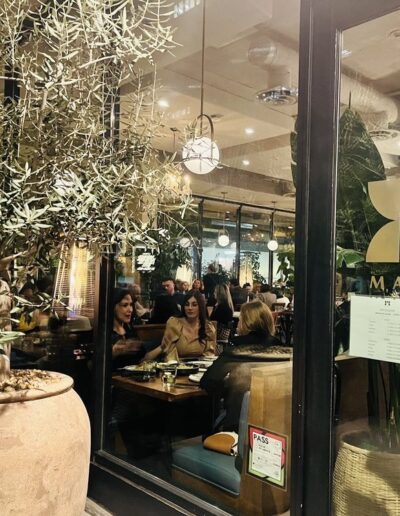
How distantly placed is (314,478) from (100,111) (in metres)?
1.35

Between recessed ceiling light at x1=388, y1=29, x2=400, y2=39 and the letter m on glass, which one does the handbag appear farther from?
recessed ceiling light at x1=388, y1=29, x2=400, y2=39

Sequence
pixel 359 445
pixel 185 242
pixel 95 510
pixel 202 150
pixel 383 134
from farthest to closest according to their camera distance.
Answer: pixel 202 150 → pixel 185 242 → pixel 95 510 → pixel 383 134 → pixel 359 445

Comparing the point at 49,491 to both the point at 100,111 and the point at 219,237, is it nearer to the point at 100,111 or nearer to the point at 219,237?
the point at 100,111

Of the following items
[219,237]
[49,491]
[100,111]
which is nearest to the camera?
[49,491]

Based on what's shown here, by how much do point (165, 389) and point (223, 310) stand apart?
564 millimetres

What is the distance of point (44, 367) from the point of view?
3.17 meters

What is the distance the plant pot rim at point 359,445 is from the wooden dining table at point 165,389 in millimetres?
1403

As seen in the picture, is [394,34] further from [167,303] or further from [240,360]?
[167,303]

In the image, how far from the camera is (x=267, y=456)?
5.92 ft

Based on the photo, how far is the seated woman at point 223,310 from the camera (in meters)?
2.88

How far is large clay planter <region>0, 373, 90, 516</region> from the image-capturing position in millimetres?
1301

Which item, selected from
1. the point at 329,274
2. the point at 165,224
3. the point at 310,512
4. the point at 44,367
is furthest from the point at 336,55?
the point at 44,367

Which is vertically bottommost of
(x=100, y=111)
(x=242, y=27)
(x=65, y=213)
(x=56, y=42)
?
(x=65, y=213)

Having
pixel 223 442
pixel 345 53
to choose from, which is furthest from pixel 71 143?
pixel 223 442
